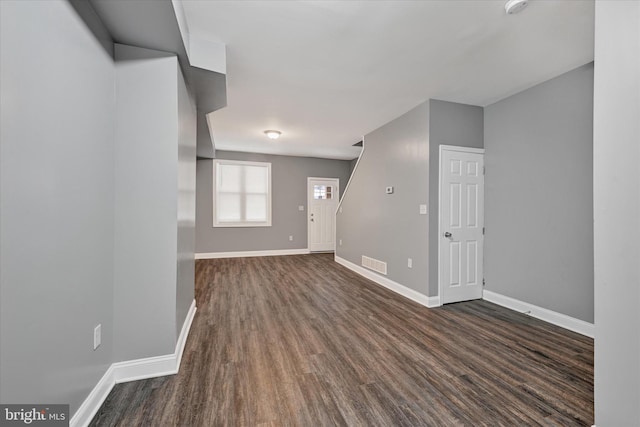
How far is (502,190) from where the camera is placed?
329 centimetres

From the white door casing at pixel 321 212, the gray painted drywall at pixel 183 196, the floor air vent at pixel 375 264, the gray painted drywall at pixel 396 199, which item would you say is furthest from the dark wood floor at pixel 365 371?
the white door casing at pixel 321 212

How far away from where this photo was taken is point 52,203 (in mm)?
1172

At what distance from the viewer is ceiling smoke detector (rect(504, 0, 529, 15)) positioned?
5.63 ft

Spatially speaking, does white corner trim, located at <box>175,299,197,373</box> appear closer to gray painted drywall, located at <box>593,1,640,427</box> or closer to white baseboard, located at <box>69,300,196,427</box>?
white baseboard, located at <box>69,300,196,427</box>

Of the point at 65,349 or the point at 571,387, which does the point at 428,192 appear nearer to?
the point at 571,387

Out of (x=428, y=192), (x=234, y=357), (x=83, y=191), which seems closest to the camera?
(x=83, y=191)

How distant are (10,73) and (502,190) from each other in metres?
4.25

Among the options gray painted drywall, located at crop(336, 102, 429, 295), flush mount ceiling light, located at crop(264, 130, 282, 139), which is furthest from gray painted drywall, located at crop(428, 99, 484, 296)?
flush mount ceiling light, located at crop(264, 130, 282, 139)

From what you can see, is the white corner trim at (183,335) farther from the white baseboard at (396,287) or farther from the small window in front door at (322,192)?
the small window in front door at (322,192)

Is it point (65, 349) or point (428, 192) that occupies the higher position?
point (428, 192)

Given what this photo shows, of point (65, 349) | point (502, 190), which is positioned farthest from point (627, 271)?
point (65, 349)

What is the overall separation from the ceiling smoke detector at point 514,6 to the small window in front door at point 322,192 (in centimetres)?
553

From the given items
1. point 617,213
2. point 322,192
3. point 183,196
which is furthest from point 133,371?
point 322,192

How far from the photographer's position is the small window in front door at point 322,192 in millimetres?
7098
